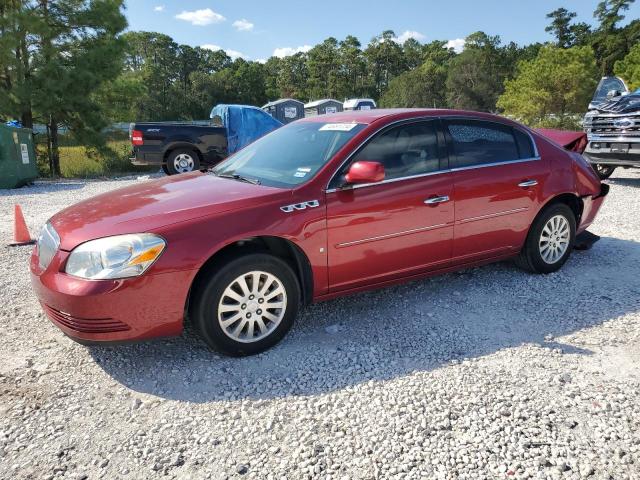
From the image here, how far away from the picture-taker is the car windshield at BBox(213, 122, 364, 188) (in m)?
3.61

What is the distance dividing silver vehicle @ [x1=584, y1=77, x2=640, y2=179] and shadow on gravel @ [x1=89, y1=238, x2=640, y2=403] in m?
5.30

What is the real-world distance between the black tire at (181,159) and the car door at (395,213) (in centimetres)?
897

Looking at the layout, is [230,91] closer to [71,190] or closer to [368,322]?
[71,190]

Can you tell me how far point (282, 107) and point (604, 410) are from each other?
31.5 metres

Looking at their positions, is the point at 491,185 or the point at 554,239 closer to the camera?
the point at 491,185

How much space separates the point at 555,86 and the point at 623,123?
12.1m

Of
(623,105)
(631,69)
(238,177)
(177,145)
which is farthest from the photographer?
(631,69)

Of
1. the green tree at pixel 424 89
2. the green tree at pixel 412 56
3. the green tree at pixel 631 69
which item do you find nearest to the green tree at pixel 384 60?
the green tree at pixel 412 56

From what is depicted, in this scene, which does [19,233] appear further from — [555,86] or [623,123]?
[555,86]

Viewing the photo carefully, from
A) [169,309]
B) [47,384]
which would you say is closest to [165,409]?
[169,309]

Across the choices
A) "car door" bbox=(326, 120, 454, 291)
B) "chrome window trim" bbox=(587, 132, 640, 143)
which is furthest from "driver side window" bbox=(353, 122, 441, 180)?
"chrome window trim" bbox=(587, 132, 640, 143)

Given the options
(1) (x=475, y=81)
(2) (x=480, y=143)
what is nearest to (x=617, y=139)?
(2) (x=480, y=143)

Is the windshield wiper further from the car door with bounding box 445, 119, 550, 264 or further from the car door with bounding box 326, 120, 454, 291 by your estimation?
the car door with bounding box 445, 119, 550, 264

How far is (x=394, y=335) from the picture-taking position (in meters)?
3.63
